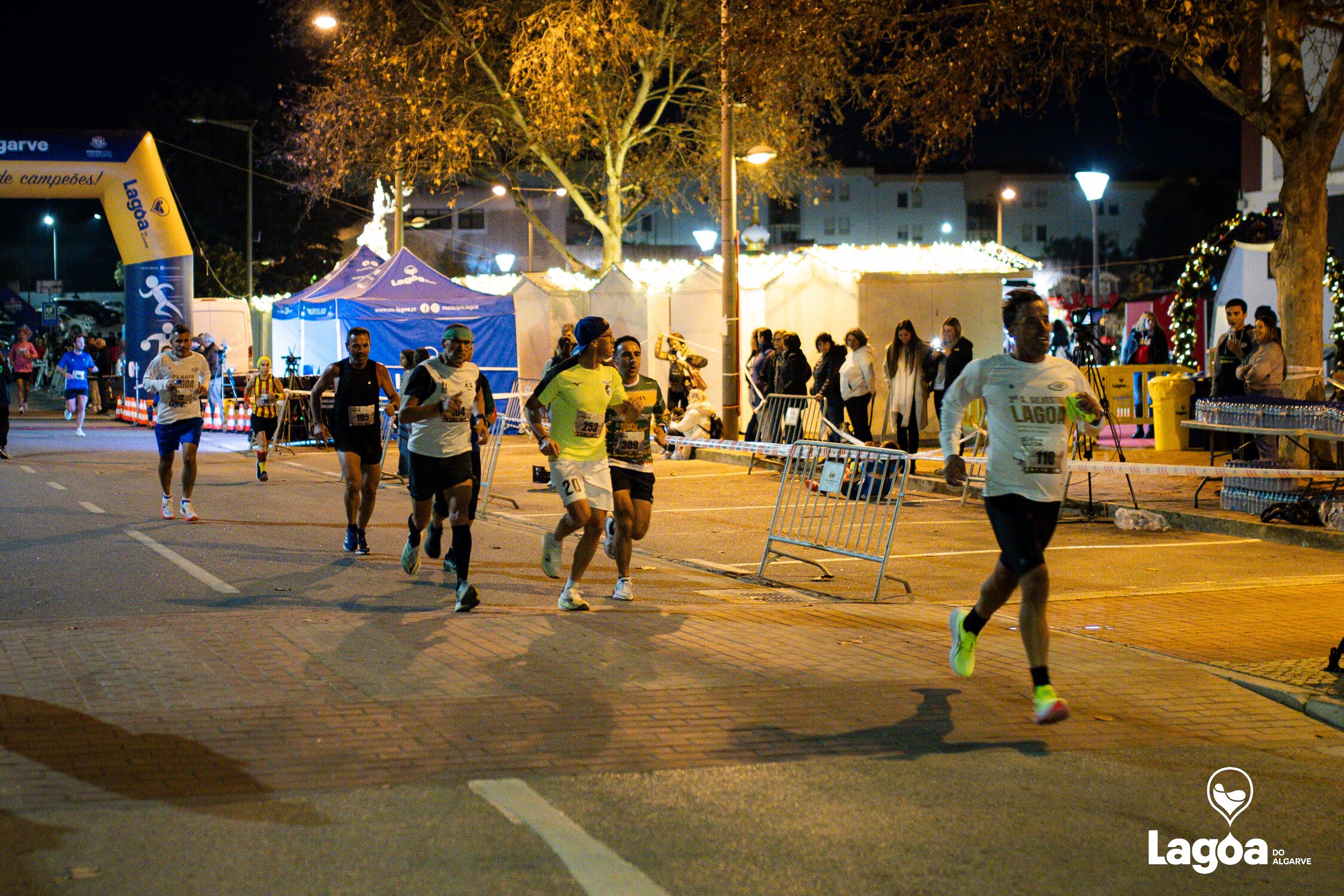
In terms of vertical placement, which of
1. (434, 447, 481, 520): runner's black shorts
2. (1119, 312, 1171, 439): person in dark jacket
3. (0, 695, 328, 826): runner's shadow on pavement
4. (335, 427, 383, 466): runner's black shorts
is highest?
(1119, 312, 1171, 439): person in dark jacket

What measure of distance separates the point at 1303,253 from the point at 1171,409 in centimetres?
483

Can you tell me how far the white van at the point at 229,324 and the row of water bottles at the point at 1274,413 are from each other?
30199mm

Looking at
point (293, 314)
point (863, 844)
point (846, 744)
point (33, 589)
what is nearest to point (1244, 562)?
point (846, 744)

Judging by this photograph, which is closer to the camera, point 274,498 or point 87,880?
point 87,880

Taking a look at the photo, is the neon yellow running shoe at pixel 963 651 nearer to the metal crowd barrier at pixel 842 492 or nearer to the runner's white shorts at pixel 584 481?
the metal crowd barrier at pixel 842 492

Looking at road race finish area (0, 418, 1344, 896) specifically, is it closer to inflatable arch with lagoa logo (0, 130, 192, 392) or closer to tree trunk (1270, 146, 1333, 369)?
tree trunk (1270, 146, 1333, 369)

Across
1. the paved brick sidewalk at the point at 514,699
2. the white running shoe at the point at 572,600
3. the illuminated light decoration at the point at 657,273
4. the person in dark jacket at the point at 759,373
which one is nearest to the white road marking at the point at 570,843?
the paved brick sidewalk at the point at 514,699

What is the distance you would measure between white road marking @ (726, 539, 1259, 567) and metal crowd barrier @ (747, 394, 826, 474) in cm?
627

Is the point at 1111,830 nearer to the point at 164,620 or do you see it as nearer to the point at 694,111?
the point at 164,620

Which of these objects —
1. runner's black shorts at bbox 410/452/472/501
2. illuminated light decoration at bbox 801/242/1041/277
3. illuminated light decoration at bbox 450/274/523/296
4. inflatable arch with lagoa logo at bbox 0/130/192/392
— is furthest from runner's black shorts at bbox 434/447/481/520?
inflatable arch with lagoa logo at bbox 0/130/192/392

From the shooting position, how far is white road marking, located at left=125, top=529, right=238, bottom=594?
9.95 meters

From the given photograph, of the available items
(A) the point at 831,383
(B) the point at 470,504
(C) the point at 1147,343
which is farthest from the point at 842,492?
(C) the point at 1147,343

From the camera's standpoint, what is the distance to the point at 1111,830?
497 cm

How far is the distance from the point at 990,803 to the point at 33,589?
7.21 meters
